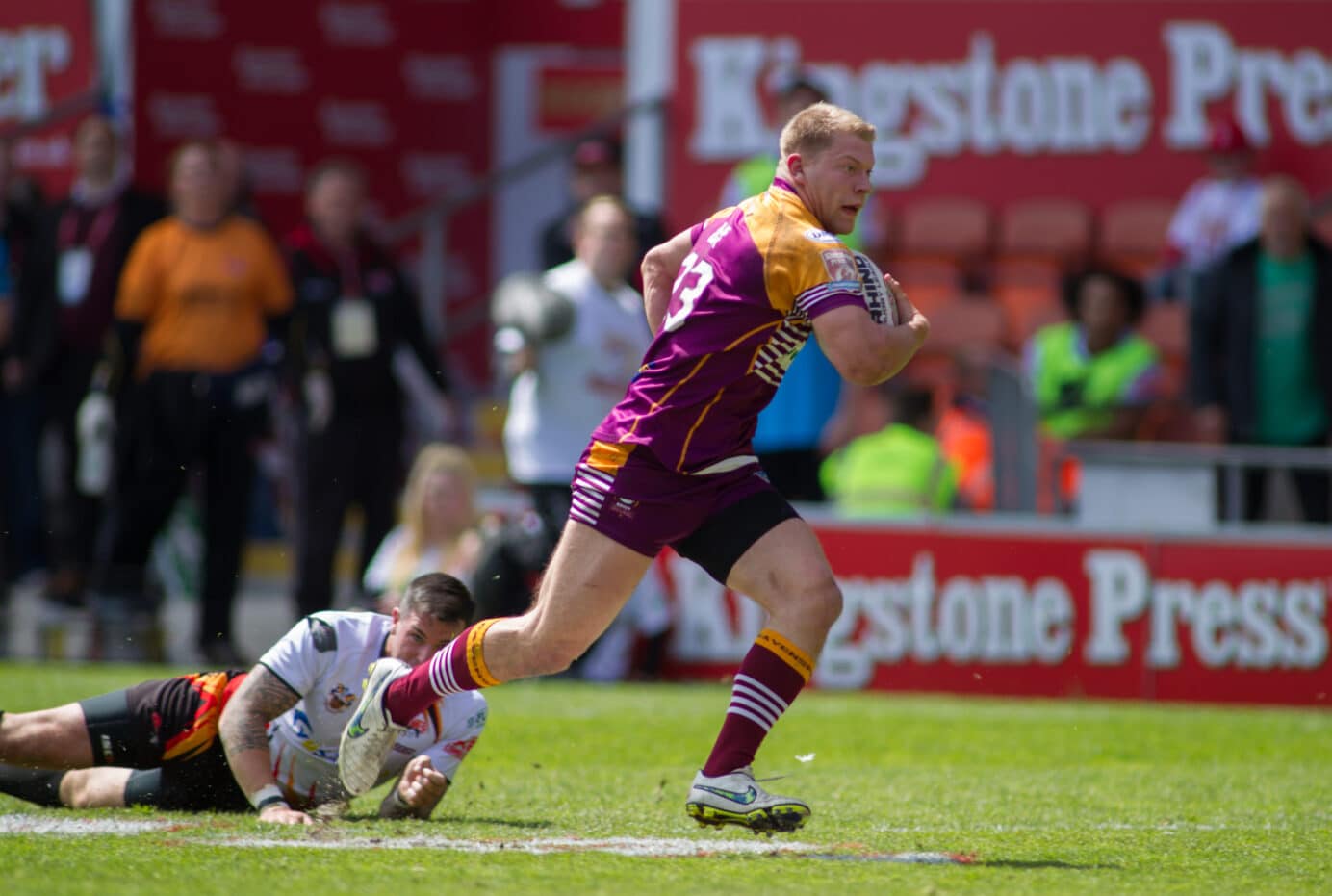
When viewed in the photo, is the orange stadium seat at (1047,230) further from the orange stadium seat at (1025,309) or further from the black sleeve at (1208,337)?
the black sleeve at (1208,337)

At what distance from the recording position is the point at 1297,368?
11023 mm

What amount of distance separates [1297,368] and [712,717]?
13.2ft

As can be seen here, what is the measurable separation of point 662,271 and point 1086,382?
6.19 metres

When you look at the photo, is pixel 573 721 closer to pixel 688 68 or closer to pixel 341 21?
pixel 688 68

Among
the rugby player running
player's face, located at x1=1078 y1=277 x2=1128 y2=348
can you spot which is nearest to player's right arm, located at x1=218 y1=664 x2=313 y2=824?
the rugby player running

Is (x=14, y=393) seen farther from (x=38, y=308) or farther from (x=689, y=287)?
(x=689, y=287)

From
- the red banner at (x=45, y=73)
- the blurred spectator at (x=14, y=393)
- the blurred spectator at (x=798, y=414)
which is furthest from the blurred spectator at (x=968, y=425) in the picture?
the red banner at (x=45, y=73)

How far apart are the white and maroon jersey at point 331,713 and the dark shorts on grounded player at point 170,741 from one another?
0.22 meters

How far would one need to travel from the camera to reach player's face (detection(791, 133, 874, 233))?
→ 5586 millimetres

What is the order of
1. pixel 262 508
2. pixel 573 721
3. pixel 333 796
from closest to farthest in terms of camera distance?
1. pixel 333 796
2. pixel 573 721
3. pixel 262 508

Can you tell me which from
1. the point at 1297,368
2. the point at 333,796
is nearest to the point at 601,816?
the point at 333,796

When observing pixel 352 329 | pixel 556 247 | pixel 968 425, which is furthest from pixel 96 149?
pixel 968 425

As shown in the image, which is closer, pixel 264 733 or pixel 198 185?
pixel 264 733

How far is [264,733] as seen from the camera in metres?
5.72
